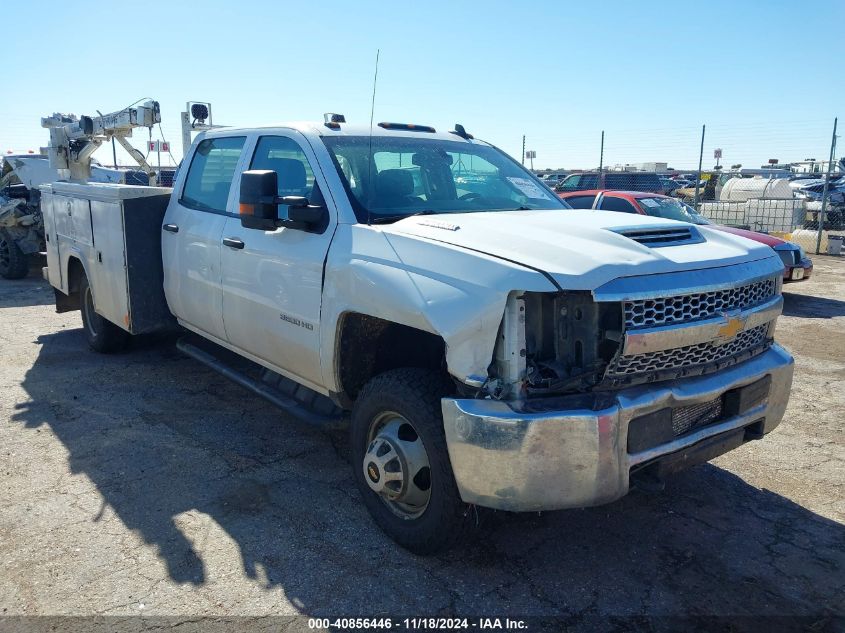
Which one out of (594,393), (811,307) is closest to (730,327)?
(594,393)

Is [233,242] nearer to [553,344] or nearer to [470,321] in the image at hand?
[470,321]

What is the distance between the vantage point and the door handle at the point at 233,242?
4.27m

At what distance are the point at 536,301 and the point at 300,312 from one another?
1448 millimetres

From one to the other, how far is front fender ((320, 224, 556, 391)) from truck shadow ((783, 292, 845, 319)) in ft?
25.6

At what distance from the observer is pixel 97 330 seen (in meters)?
6.68

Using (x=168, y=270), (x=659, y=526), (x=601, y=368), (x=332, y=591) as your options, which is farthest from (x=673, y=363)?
(x=168, y=270)

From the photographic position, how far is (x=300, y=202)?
365cm

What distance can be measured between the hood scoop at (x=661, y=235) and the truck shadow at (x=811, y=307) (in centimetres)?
679

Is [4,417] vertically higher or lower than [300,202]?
lower

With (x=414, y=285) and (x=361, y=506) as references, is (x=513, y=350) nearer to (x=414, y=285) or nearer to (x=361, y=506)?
(x=414, y=285)

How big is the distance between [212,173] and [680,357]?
3.44 metres

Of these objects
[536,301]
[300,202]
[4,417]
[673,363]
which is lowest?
[4,417]

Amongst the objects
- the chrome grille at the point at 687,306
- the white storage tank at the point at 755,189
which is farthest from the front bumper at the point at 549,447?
the white storage tank at the point at 755,189

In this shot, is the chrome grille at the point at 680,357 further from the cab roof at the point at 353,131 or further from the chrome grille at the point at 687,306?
the cab roof at the point at 353,131
